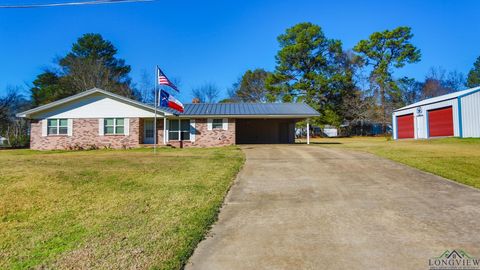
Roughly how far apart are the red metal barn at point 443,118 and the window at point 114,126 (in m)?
23.2

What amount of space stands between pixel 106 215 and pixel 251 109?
738 inches

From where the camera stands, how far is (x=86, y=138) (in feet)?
71.4

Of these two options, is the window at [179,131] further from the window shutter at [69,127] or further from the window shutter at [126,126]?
the window shutter at [69,127]

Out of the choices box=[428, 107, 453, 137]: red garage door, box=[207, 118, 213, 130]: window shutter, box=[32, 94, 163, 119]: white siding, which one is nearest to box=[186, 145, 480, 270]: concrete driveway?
box=[207, 118, 213, 130]: window shutter

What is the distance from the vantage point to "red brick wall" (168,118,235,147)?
72.0 ft

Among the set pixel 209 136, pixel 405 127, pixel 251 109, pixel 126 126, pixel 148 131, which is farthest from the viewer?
pixel 405 127

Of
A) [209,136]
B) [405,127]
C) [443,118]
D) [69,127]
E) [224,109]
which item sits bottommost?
[209,136]

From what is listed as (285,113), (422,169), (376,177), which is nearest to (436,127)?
(285,113)

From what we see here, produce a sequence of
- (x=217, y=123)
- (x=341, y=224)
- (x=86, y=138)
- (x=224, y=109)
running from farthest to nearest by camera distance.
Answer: (x=224, y=109), (x=217, y=123), (x=86, y=138), (x=341, y=224)

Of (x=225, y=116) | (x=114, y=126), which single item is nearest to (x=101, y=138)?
(x=114, y=126)

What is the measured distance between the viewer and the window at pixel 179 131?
72.8 feet

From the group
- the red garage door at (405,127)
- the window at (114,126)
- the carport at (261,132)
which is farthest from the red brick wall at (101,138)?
the red garage door at (405,127)

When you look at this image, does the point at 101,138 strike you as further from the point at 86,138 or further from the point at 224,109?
the point at 224,109

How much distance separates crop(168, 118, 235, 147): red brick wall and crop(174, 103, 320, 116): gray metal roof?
3.04 feet
